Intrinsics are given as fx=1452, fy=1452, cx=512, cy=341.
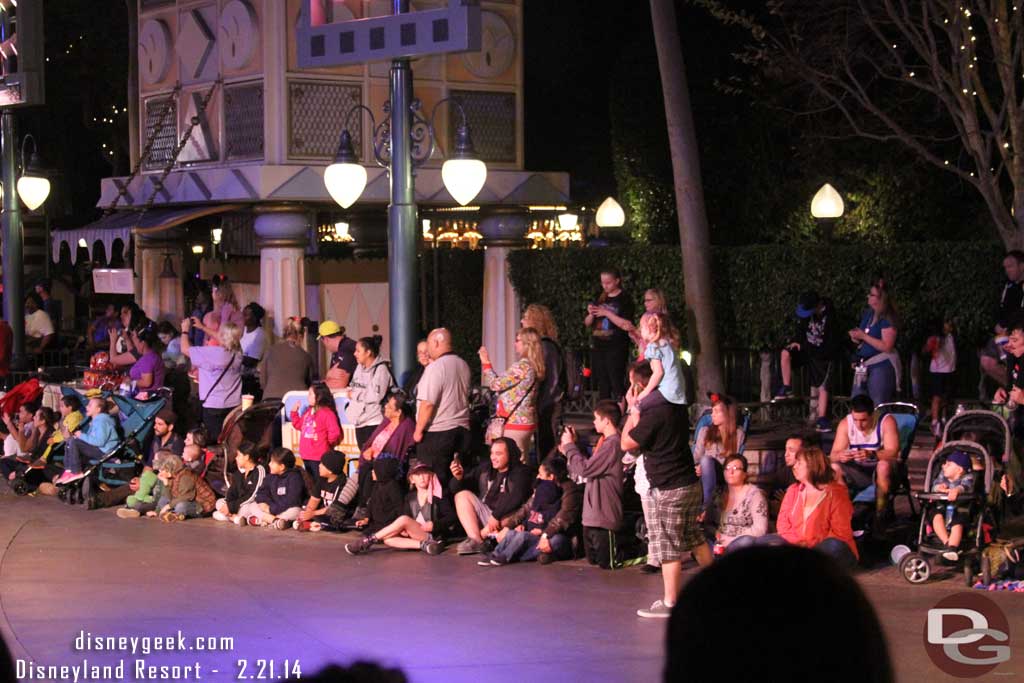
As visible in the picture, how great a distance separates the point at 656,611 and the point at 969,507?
252 centimetres

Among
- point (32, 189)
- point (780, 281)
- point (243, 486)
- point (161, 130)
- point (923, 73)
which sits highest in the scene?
point (923, 73)

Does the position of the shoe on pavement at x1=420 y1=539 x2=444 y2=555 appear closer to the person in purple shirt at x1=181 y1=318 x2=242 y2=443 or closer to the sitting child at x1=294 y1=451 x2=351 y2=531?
the sitting child at x1=294 y1=451 x2=351 y2=531

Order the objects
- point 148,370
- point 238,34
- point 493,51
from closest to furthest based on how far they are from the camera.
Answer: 1. point 148,370
2. point 238,34
3. point 493,51

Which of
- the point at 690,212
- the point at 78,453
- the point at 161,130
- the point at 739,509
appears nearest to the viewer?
the point at 739,509

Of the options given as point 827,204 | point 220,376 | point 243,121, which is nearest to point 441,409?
point 220,376

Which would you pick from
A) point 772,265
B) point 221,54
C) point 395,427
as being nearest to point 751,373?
point 772,265

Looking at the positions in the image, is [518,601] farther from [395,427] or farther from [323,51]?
[323,51]

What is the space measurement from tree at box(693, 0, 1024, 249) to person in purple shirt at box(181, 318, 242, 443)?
742cm

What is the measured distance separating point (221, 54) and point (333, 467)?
27.4 ft

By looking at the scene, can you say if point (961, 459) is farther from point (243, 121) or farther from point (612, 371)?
point (243, 121)

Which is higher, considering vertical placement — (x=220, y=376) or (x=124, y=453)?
(x=220, y=376)

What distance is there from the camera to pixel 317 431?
13727 mm

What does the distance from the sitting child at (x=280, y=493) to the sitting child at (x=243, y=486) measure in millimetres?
126

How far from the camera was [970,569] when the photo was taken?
33.4 ft
